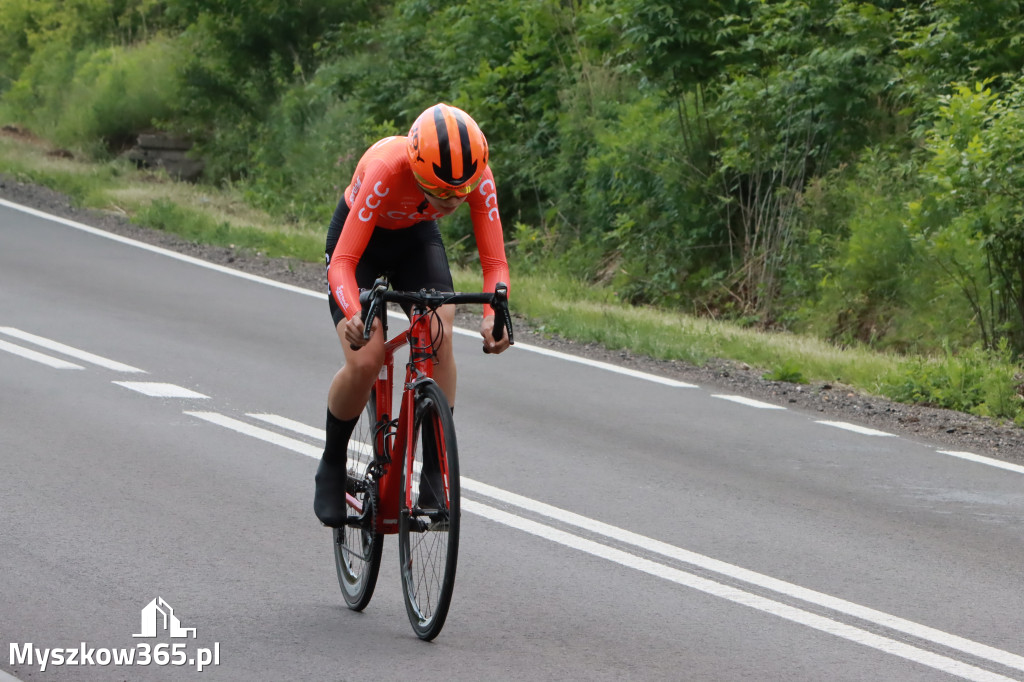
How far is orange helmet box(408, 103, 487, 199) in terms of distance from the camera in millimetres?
4902

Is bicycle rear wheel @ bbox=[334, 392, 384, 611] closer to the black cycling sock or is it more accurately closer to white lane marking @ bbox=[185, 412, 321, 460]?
the black cycling sock

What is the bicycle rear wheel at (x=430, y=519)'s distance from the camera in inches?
189

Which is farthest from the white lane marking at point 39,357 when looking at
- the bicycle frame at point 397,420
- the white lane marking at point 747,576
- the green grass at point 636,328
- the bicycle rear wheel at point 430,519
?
the bicycle rear wheel at point 430,519

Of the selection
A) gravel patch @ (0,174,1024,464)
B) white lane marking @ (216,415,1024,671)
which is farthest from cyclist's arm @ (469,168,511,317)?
gravel patch @ (0,174,1024,464)

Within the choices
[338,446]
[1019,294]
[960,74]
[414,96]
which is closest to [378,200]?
[338,446]

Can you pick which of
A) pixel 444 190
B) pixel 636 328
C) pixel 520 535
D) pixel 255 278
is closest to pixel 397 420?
pixel 444 190

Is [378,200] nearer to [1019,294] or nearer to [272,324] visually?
[272,324]

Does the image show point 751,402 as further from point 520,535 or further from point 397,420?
point 397,420

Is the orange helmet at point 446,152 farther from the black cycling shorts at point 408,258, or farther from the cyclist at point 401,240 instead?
the black cycling shorts at point 408,258

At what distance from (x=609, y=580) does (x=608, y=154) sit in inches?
459

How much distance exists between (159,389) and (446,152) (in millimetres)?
4988

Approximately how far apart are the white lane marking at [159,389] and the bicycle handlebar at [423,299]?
4389 millimetres

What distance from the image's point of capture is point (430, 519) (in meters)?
5.12

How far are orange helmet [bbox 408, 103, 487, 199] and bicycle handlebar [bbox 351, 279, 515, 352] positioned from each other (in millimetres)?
393
